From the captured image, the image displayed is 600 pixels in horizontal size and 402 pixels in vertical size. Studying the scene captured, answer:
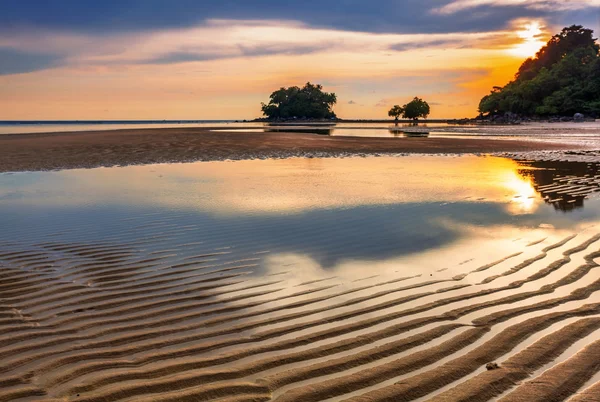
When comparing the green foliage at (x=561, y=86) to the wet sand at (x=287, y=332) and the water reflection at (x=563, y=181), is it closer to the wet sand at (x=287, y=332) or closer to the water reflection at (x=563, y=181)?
the water reflection at (x=563, y=181)

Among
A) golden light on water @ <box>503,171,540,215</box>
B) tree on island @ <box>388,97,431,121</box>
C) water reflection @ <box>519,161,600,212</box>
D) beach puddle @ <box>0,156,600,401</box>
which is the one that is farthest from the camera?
tree on island @ <box>388,97,431,121</box>

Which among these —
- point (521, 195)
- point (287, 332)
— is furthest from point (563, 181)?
point (287, 332)

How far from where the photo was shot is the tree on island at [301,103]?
18062cm

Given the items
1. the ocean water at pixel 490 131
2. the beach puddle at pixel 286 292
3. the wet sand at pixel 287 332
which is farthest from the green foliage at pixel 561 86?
the wet sand at pixel 287 332

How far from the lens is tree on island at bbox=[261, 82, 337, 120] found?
181 meters

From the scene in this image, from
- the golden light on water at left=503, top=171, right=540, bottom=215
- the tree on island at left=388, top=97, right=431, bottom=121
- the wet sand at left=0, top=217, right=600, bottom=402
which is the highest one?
the tree on island at left=388, top=97, right=431, bottom=121

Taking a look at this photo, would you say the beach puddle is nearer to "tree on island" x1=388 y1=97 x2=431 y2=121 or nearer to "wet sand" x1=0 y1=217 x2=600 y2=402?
"wet sand" x1=0 y1=217 x2=600 y2=402

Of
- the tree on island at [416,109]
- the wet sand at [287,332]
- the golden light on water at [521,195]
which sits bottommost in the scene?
the wet sand at [287,332]

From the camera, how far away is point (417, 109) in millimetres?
165500

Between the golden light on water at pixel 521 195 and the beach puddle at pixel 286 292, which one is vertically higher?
the golden light on water at pixel 521 195

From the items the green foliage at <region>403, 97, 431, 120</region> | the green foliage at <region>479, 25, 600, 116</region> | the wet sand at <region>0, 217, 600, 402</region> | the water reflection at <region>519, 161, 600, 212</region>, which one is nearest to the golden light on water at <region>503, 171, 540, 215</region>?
the water reflection at <region>519, 161, 600, 212</region>

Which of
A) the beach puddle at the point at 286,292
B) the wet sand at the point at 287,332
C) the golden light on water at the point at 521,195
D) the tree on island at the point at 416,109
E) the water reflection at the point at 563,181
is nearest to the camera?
the wet sand at the point at 287,332

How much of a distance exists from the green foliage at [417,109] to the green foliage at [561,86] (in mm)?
29282

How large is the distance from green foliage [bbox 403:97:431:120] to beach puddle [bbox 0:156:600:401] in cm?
15975
